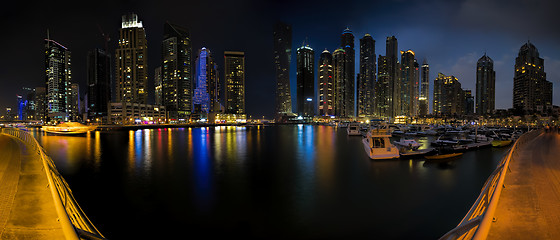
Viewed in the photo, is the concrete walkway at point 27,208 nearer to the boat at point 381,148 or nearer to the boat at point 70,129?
the boat at point 381,148

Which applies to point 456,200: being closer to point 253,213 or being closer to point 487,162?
point 253,213

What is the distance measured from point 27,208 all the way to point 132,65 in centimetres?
20324

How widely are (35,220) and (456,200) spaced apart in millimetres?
18842

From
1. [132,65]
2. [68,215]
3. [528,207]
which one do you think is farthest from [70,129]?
[132,65]

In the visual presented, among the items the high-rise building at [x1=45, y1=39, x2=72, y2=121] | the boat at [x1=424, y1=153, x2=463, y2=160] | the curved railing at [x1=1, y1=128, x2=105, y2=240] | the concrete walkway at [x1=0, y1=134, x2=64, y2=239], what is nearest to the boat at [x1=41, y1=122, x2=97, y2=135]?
the concrete walkway at [x1=0, y1=134, x2=64, y2=239]

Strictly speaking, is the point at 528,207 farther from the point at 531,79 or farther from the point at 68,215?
the point at 531,79

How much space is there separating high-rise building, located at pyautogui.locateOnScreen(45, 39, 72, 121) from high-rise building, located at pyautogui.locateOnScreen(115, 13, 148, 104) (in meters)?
50.0

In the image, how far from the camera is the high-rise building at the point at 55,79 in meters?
185

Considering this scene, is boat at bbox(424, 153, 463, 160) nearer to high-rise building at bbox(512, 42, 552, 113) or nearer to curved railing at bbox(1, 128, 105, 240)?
curved railing at bbox(1, 128, 105, 240)

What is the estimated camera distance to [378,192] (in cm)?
1617

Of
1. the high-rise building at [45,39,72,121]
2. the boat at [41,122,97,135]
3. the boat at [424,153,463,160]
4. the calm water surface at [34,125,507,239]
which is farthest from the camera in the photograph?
the high-rise building at [45,39,72,121]

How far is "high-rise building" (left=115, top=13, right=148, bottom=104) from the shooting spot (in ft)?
579

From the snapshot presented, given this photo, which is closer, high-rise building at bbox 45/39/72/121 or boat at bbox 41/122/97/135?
boat at bbox 41/122/97/135

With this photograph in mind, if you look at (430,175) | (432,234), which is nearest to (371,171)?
(430,175)
